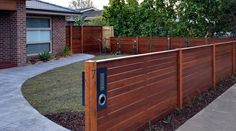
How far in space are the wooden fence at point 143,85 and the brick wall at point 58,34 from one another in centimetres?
1023

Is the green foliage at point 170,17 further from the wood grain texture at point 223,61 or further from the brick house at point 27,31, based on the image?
the wood grain texture at point 223,61

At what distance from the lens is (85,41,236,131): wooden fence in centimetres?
432

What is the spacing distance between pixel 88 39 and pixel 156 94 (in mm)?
15984

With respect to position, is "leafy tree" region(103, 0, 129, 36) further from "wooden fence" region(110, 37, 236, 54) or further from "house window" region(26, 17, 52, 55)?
"house window" region(26, 17, 52, 55)

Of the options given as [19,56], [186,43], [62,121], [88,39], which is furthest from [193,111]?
[88,39]

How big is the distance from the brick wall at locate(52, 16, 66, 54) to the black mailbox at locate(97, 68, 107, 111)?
1347 cm

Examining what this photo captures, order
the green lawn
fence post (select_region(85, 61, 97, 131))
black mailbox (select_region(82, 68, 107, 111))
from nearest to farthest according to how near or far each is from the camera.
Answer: fence post (select_region(85, 61, 97, 131)), black mailbox (select_region(82, 68, 107, 111)), the green lawn

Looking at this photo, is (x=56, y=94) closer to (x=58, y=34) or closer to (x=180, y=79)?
(x=180, y=79)

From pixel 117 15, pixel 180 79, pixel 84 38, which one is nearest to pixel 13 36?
pixel 84 38

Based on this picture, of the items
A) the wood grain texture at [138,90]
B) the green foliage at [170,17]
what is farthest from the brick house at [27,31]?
the wood grain texture at [138,90]

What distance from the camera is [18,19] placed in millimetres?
13492

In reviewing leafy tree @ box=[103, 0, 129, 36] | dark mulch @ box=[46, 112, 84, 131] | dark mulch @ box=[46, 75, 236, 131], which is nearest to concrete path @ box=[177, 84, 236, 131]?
dark mulch @ box=[46, 75, 236, 131]

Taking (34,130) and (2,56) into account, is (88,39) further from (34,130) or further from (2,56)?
(34,130)

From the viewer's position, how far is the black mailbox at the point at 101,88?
4.29m
